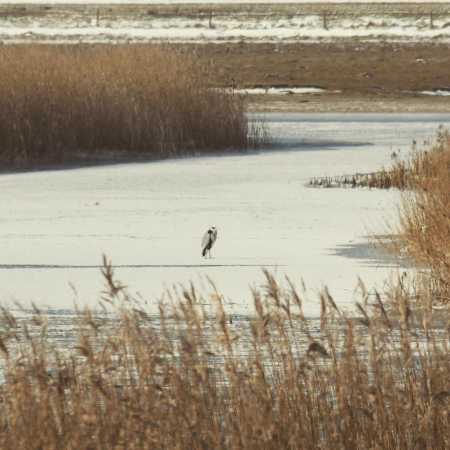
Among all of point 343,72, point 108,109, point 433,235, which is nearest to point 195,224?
point 433,235

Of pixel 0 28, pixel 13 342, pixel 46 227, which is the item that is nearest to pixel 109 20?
pixel 0 28

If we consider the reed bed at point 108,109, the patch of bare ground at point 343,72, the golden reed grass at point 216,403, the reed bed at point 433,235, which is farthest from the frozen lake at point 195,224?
the patch of bare ground at point 343,72

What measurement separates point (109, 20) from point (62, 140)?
162 feet

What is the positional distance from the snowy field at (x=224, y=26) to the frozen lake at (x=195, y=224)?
123ft

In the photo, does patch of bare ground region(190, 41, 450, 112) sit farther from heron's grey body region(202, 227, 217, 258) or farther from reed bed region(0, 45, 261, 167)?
heron's grey body region(202, 227, 217, 258)

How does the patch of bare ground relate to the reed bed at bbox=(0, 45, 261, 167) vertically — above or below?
below

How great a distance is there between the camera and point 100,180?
1867 cm

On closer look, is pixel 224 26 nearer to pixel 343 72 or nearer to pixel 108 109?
pixel 343 72

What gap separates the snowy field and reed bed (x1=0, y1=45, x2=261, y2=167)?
35.1 meters

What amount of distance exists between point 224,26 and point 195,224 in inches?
2064

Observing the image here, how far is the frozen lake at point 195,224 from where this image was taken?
10.8 meters

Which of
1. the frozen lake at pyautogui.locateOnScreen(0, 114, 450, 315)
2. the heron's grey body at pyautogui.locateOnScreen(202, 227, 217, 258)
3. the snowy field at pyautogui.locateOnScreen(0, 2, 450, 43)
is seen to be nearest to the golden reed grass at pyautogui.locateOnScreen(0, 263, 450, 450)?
the frozen lake at pyautogui.locateOnScreen(0, 114, 450, 315)

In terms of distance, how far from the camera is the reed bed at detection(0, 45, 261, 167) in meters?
21.1

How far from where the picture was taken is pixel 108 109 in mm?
21609
